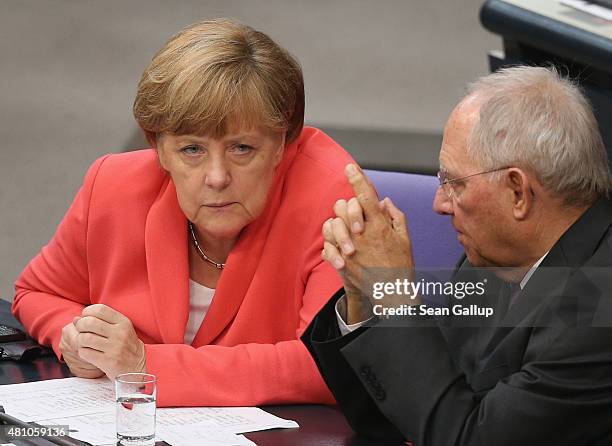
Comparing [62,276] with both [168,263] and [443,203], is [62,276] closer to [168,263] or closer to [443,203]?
[168,263]

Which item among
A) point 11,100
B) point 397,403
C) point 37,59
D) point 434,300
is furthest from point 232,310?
point 37,59

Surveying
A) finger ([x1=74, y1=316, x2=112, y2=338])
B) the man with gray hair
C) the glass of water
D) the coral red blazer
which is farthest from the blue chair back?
the glass of water

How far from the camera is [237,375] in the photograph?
92.0 inches

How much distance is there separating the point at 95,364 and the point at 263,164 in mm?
538

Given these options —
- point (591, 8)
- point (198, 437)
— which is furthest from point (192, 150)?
point (591, 8)

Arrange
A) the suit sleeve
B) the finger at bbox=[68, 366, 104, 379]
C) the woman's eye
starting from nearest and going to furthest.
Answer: the suit sleeve, the finger at bbox=[68, 366, 104, 379], the woman's eye

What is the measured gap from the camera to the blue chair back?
288cm

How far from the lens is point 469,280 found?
2.42 metres

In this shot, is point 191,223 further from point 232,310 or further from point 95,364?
point 95,364

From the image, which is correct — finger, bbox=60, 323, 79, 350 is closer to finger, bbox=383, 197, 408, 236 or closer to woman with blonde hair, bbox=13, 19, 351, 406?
woman with blonde hair, bbox=13, 19, 351, 406

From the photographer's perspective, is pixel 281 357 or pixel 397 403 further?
pixel 281 357

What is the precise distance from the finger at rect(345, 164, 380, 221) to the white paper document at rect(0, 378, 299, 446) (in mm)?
401

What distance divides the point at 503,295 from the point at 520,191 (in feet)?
0.85

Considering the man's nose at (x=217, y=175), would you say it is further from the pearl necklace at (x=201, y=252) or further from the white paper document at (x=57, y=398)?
the white paper document at (x=57, y=398)
